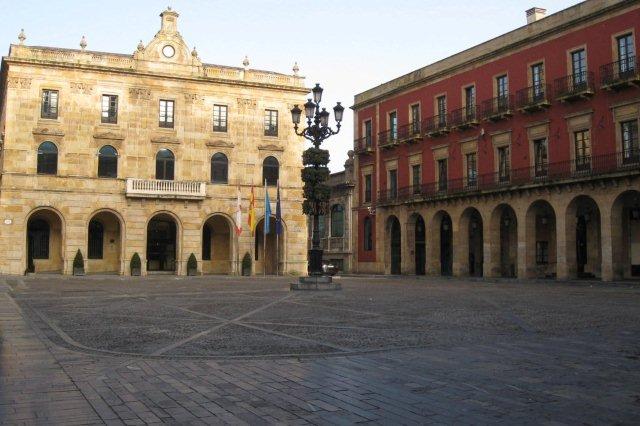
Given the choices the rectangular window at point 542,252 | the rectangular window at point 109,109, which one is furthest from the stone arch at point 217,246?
the rectangular window at point 542,252

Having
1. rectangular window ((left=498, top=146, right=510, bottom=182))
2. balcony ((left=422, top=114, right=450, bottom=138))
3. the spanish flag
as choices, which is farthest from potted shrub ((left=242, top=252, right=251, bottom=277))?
rectangular window ((left=498, top=146, right=510, bottom=182))

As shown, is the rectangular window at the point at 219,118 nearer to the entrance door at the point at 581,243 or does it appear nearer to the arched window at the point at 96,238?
the arched window at the point at 96,238

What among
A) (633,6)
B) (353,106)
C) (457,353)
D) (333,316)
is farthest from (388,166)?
(457,353)

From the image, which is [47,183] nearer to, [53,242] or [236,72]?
[53,242]

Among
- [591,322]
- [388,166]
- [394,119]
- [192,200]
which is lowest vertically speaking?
[591,322]

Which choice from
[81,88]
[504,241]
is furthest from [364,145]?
[81,88]

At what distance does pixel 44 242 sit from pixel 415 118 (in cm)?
2468

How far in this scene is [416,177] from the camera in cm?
4081

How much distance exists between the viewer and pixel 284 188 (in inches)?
1602

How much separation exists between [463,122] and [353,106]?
11.9m

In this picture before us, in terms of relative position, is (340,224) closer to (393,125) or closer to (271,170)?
(393,125)

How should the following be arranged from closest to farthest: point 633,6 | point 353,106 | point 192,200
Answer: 1. point 633,6
2. point 192,200
3. point 353,106

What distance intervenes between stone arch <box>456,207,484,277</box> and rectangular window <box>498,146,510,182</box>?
2.67m

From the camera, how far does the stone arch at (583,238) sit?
29.8 m
